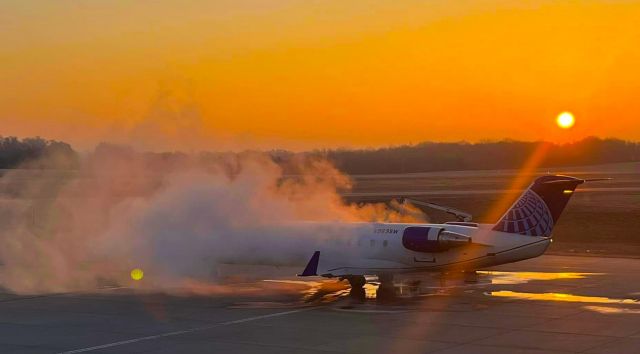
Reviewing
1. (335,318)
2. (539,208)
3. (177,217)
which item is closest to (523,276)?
(539,208)

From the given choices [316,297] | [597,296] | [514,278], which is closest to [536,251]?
[597,296]

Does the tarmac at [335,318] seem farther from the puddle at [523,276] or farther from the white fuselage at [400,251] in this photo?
the white fuselage at [400,251]

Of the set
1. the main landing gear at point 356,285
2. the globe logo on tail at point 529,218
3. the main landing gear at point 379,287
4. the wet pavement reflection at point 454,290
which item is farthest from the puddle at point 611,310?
the main landing gear at point 356,285

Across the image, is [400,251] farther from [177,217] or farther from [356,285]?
[177,217]

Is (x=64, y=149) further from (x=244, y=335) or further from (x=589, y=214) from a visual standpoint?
(x=589, y=214)

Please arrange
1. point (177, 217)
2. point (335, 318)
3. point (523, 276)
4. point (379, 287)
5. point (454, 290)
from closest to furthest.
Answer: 1. point (335, 318)
2. point (379, 287)
3. point (454, 290)
4. point (177, 217)
5. point (523, 276)

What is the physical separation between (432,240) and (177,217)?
1223 cm

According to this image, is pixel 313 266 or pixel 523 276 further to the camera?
pixel 523 276

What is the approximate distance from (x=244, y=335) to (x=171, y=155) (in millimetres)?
17015

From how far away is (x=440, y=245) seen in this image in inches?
1512

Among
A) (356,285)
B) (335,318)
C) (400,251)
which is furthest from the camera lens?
(356,285)

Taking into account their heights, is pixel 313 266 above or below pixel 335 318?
above

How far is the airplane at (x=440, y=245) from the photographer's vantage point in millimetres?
38719

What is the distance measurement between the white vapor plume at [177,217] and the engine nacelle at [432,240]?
4849mm
